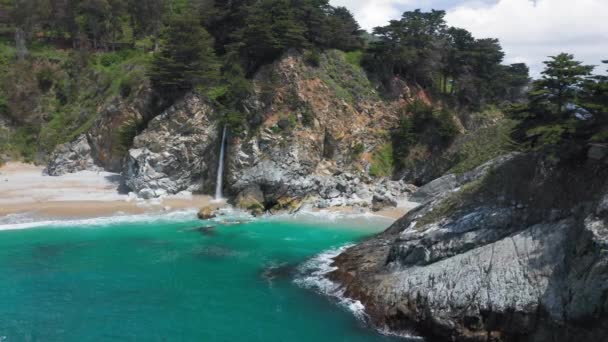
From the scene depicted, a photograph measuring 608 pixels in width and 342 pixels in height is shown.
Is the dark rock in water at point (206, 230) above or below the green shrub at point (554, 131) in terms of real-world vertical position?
below

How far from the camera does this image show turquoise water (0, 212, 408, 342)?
1744cm

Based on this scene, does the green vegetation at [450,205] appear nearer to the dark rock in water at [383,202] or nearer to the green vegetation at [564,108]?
the green vegetation at [564,108]

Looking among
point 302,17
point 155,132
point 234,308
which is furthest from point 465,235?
point 302,17

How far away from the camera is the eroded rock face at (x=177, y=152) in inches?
1567

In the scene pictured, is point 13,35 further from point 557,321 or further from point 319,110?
point 557,321

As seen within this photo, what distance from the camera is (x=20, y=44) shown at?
56.9m

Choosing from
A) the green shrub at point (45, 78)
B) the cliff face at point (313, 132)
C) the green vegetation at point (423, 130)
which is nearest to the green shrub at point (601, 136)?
the cliff face at point (313, 132)

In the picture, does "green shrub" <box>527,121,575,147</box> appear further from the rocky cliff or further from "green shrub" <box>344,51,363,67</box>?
"green shrub" <box>344,51,363,67</box>

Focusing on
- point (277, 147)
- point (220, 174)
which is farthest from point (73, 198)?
point (277, 147)

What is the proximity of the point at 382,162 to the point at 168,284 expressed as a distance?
94.2ft

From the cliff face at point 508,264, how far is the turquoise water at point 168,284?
256cm

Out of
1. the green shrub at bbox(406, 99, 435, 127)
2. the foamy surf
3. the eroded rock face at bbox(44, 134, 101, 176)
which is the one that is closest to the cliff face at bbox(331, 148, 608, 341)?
the foamy surf

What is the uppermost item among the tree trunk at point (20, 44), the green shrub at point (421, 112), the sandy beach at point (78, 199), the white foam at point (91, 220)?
the tree trunk at point (20, 44)

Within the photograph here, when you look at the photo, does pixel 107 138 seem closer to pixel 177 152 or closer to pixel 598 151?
pixel 177 152
